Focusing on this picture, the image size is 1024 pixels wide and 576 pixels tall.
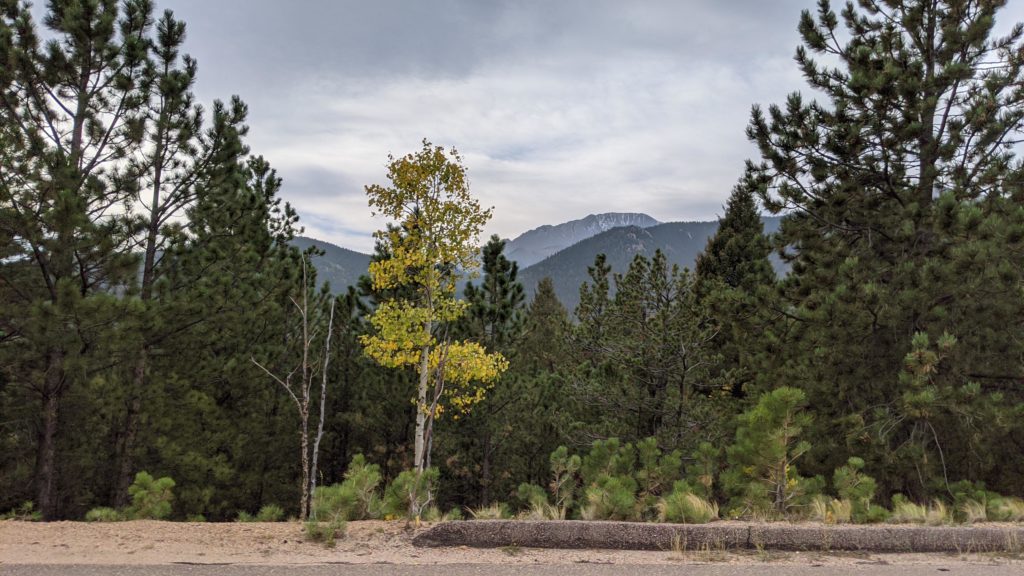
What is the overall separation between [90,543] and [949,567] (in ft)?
23.7

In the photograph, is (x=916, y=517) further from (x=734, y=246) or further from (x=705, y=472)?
(x=734, y=246)

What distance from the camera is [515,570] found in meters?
4.25

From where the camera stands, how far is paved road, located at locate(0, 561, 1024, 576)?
4.10 m

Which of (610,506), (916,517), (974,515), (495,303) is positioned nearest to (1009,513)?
(974,515)

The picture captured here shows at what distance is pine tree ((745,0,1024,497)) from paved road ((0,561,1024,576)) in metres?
4.98

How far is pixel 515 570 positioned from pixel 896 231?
30.1 feet

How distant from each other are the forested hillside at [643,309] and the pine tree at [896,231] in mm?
50

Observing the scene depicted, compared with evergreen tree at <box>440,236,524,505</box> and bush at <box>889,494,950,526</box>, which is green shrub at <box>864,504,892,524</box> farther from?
evergreen tree at <box>440,236,524,505</box>

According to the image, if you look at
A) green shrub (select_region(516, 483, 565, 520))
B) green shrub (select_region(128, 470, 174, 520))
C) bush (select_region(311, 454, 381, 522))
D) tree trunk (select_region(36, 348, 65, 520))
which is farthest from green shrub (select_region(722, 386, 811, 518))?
tree trunk (select_region(36, 348, 65, 520))

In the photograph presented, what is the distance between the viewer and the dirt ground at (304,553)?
14.7 ft

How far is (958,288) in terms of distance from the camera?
342 inches

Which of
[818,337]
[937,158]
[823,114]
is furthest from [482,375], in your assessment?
[937,158]

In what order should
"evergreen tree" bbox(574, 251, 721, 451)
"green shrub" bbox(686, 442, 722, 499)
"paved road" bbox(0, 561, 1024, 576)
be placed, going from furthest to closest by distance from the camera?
"evergreen tree" bbox(574, 251, 721, 451) → "green shrub" bbox(686, 442, 722, 499) → "paved road" bbox(0, 561, 1024, 576)

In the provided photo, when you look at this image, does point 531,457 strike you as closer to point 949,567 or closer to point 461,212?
point 461,212
